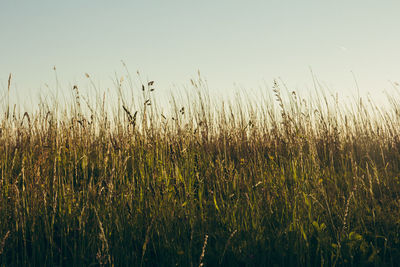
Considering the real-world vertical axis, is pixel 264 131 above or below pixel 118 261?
above

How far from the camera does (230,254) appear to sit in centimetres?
157

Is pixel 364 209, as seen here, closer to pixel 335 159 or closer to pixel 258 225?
pixel 258 225

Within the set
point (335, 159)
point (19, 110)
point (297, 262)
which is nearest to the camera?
point (297, 262)

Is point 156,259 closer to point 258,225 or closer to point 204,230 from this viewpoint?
point 204,230

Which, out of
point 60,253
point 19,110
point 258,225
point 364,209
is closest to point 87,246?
point 60,253

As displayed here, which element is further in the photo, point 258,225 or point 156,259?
point 258,225

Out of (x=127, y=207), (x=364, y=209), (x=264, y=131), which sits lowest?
(x=364, y=209)

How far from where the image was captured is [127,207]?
188 cm

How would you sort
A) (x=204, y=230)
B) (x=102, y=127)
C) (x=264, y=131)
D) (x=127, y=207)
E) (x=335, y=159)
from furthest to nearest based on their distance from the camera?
(x=264, y=131) < (x=335, y=159) < (x=102, y=127) < (x=127, y=207) < (x=204, y=230)

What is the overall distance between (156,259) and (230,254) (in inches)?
13.9

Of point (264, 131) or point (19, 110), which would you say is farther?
point (264, 131)

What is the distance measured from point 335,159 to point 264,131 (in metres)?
0.85

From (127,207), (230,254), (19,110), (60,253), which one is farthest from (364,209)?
(19,110)

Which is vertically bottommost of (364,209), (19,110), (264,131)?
(364,209)
